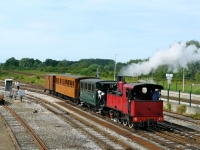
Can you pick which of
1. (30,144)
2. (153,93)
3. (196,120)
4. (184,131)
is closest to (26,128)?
(30,144)

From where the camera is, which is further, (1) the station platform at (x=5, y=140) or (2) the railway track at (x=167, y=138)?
(2) the railway track at (x=167, y=138)

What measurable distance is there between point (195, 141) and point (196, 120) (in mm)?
8268

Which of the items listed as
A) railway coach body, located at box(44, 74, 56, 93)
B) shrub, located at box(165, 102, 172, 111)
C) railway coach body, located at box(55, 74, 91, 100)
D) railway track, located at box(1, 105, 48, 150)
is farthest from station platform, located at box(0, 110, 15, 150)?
railway coach body, located at box(44, 74, 56, 93)

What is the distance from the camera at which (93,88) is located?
26.9 metres

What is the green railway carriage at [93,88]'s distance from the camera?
25484mm

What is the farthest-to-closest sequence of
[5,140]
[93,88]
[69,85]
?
[69,85]
[93,88]
[5,140]

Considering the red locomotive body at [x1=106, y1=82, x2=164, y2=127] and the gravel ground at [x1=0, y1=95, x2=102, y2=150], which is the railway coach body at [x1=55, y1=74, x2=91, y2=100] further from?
the red locomotive body at [x1=106, y1=82, x2=164, y2=127]

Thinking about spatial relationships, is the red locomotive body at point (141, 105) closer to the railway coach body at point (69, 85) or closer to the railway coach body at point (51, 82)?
the railway coach body at point (69, 85)

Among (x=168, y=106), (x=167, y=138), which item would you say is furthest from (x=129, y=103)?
(x=168, y=106)

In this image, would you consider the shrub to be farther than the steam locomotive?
Yes

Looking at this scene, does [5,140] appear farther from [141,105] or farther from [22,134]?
[141,105]

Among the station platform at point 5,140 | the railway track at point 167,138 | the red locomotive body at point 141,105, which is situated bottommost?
the railway track at point 167,138

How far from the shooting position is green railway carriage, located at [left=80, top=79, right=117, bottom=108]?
2548 cm

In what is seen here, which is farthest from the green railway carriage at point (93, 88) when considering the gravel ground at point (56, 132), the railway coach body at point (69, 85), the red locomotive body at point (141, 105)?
the red locomotive body at point (141, 105)
